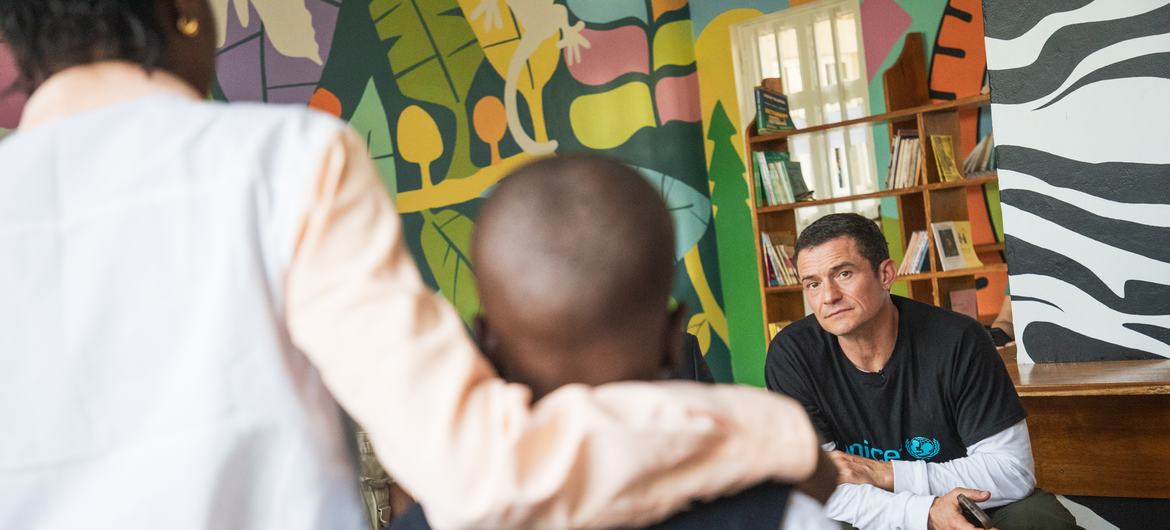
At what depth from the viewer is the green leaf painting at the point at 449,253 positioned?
4.67m

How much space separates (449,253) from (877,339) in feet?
8.77

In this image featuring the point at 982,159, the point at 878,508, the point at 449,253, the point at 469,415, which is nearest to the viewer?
the point at 469,415

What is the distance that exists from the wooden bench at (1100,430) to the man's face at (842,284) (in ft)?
2.51

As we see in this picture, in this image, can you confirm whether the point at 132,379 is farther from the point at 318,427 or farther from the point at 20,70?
the point at 20,70

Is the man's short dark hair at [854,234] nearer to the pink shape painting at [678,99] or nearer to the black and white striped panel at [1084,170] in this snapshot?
the black and white striped panel at [1084,170]

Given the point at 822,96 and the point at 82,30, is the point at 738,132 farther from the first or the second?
the point at 82,30

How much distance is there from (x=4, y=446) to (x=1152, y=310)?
12.2ft

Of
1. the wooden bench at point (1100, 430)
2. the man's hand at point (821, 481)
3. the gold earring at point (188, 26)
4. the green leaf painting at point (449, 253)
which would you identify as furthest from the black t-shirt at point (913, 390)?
the green leaf painting at point (449, 253)

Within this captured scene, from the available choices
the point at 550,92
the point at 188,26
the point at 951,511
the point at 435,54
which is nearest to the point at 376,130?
the point at 435,54

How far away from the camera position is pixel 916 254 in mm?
4988

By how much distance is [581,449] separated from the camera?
1.87 feet

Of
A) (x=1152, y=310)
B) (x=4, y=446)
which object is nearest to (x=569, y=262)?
(x=4, y=446)

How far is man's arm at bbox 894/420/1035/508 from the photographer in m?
2.24

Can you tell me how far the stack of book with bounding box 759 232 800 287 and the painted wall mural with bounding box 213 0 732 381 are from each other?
55cm
